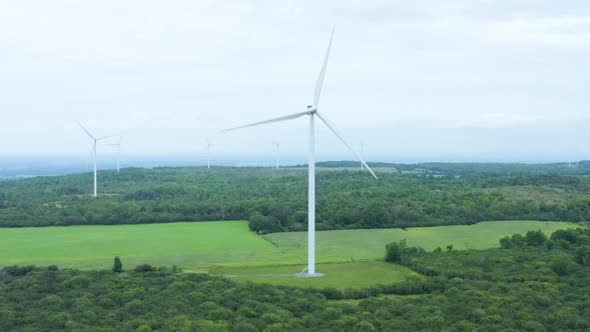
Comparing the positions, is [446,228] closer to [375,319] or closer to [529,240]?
[529,240]

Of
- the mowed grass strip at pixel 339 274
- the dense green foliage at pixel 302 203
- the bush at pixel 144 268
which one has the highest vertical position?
the dense green foliage at pixel 302 203

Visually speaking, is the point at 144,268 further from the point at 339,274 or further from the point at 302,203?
the point at 302,203

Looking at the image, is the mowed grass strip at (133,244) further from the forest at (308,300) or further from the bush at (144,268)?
the forest at (308,300)

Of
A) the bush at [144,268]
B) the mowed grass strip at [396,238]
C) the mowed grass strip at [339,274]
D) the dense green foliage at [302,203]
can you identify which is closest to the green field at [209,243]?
the mowed grass strip at [396,238]

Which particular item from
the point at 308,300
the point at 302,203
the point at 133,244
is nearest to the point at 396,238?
the point at 302,203

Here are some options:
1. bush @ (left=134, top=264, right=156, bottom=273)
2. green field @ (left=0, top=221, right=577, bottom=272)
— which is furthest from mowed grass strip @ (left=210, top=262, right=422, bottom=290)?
bush @ (left=134, top=264, right=156, bottom=273)

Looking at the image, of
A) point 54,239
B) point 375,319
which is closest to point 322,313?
point 375,319

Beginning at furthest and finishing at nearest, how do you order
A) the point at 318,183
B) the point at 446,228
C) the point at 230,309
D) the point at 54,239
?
1. the point at 318,183
2. the point at 446,228
3. the point at 54,239
4. the point at 230,309
